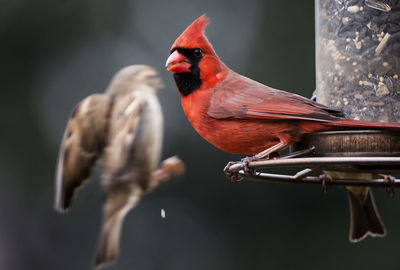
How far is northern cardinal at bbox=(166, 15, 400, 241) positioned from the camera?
2.98 m

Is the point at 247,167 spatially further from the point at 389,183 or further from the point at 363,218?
the point at 363,218

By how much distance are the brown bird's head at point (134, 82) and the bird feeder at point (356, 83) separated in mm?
1188


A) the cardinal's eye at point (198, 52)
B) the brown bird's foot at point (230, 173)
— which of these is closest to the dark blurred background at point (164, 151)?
the cardinal's eye at point (198, 52)

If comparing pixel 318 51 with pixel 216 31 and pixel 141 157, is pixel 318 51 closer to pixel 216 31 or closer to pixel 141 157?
pixel 141 157

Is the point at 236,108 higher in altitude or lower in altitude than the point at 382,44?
lower

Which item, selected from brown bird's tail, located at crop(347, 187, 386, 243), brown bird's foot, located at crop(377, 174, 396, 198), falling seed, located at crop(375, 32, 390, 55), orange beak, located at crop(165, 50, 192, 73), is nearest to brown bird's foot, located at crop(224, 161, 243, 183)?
Result: orange beak, located at crop(165, 50, 192, 73)

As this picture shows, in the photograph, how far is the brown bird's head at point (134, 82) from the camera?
4250mm

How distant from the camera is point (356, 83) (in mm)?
3234

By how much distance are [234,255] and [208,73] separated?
11.2 ft

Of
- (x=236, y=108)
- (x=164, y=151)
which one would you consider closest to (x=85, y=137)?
(x=236, y=108)

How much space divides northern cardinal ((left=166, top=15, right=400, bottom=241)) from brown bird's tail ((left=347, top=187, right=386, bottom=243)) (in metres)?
1.00

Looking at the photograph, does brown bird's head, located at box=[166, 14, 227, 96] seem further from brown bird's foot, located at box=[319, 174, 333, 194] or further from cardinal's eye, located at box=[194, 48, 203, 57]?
brown bird's foot, located at box=[319, 174, 333, 194]

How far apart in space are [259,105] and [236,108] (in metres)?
0.11

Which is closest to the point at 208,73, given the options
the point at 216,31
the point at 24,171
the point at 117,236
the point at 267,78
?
the point at 117,236
